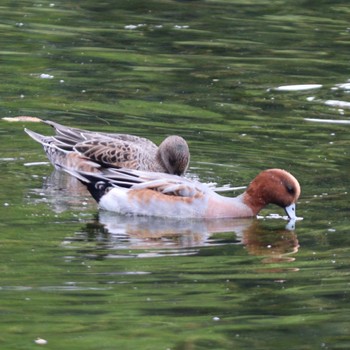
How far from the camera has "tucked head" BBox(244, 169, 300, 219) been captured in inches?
460

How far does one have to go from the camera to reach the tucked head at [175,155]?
12703 mm

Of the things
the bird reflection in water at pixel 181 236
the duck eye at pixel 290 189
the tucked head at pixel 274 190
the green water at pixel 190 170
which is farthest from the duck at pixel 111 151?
the duck eye at pixel 290 189

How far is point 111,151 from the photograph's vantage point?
1306 cm

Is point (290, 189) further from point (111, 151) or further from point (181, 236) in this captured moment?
point (111, 151)

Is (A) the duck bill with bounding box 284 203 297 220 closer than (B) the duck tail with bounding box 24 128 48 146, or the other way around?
(A) the duck bill with bounding box 284 203 297 220

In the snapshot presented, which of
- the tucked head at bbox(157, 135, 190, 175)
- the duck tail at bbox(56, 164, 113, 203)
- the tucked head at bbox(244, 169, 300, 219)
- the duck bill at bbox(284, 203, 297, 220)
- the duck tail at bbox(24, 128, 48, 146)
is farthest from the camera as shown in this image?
the duck tail at bbox(24, 128, 48, 146)

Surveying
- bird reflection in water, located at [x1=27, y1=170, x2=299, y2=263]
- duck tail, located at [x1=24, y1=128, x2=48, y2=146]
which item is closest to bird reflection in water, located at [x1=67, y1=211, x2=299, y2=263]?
bird reflection in water, located at [x1=27, y1=170, x2=299, y2=263]

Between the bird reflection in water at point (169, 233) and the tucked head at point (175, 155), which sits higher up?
the tucked head at point (175, 155)

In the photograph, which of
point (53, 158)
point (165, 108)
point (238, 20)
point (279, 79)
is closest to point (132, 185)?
point (53, 158)

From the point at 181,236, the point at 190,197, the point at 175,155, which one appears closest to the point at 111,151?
the point at 175,155

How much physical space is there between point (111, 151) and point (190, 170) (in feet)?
2.61

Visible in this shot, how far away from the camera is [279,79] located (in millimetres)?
17359

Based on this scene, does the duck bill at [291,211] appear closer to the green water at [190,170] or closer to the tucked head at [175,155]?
the green water at [190,170]

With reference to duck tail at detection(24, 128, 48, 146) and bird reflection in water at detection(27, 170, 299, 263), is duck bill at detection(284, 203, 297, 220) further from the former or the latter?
duck tail at detection(24, 128, 48, 146)
